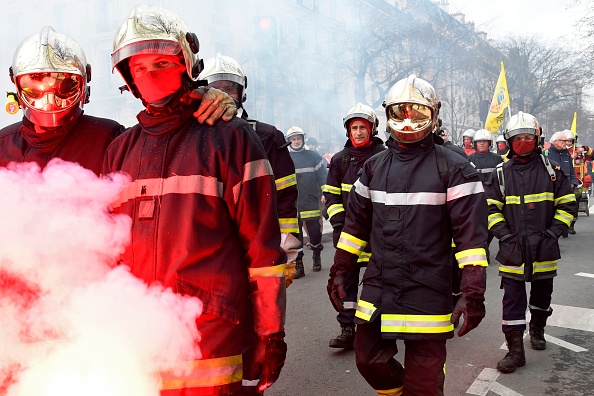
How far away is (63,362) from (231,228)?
0.88m

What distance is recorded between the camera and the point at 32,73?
2863mm

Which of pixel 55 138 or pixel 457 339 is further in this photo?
pixel 457 339

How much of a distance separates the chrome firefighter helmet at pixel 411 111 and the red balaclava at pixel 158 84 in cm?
161

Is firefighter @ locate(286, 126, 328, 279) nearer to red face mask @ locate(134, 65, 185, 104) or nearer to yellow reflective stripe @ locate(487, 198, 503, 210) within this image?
yellow reflective stripe @ locate(487, 198, 503, 210)

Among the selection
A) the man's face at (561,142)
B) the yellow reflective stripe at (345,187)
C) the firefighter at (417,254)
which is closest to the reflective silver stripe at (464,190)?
the firefighter at (417,254)

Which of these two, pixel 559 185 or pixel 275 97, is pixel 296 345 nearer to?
pixel 559 185

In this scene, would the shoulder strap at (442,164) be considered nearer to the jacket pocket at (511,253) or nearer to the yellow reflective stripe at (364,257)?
the yellow reflective stripe at (364,257)

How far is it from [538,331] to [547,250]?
2.59ft

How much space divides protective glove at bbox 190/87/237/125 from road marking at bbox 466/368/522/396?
117 inches

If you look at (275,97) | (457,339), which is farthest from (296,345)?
(275,97)

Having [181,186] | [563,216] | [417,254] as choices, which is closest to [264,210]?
[181,186]

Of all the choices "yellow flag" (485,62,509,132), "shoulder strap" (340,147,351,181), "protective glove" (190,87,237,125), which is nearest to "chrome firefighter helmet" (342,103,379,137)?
"shoulder strap" (340,147,351,181)

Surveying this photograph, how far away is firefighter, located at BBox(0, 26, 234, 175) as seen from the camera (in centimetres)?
282

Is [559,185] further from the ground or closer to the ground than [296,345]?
further from the ground
